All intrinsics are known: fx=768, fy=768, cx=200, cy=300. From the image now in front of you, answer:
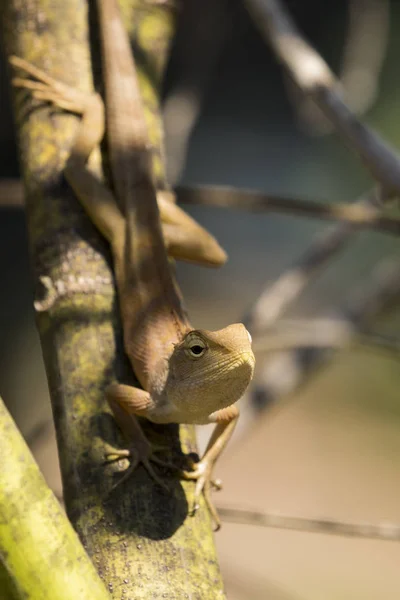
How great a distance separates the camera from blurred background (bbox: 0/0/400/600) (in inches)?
350

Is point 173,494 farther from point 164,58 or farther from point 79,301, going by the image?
point 164,58

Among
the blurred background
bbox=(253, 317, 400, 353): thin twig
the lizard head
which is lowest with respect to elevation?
the blurred background

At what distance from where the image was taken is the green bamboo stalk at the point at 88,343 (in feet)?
7.82

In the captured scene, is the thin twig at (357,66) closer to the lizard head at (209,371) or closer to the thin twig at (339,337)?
the thin twig at (339,337)

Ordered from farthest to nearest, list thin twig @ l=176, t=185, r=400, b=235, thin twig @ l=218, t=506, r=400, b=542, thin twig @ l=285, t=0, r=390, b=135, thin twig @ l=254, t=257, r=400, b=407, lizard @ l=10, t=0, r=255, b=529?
thin twig @ l=285, t=0, r=390, b=135 → thin twig @ l=254, t=257, r=400, b=407 → thin twig @ l=176, t=185, r=400, b=235 → thin twig @ l=218, t=506, r=400, b=542 → lizard @ l=10, t=0, r=255, b=529

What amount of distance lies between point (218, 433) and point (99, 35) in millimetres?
1947

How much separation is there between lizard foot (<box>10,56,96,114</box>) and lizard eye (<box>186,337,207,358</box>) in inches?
52.9

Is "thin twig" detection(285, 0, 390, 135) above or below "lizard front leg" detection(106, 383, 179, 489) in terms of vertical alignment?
above

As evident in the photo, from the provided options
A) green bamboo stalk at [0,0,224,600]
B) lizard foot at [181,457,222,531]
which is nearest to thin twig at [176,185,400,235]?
green bamboo stalk at [0,0,224,600]

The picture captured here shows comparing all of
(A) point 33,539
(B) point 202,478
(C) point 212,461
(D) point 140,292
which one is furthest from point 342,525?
(A) point 33,539

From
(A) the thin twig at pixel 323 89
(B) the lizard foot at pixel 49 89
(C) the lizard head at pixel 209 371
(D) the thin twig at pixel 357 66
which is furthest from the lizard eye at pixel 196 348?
(D) the thin twig at pixel 357 66

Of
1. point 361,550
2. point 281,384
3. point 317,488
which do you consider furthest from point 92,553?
point 317,488

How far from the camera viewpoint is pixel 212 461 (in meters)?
3.04

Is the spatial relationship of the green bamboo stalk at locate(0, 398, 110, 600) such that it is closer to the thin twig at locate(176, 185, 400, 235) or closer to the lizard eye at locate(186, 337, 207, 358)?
the lizard eye at locate(186, 337, 207, 358)
